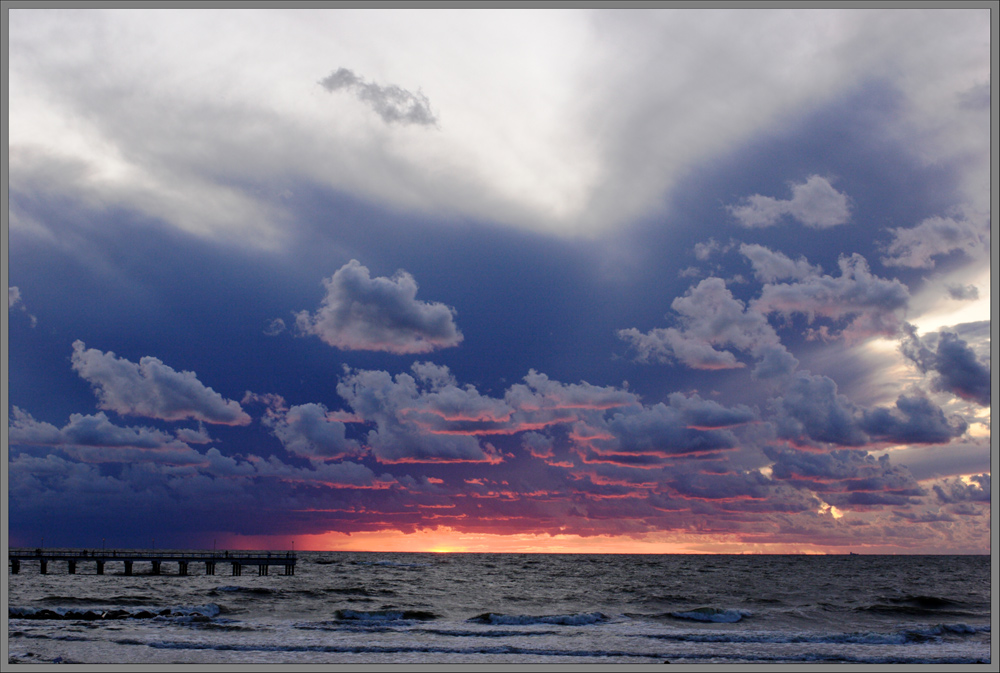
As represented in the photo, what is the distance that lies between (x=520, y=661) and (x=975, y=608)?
5157 cm

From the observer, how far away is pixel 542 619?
47.9 meters

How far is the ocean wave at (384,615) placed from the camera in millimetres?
48031

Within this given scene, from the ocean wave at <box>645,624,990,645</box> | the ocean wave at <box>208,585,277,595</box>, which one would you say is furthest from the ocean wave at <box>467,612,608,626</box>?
the ocean wave at <box>208,585,277,595</box>

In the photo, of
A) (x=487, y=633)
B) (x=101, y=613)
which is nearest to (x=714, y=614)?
(x=487, y=633)

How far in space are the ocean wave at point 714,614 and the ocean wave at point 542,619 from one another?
6201 mm

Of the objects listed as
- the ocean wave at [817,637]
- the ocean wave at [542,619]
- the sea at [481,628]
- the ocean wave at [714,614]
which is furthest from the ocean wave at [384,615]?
the ocean wave at [714,614]

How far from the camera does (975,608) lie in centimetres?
6144

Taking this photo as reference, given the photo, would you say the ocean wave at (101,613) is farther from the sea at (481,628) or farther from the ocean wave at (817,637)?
the ocean wave at (817,637)

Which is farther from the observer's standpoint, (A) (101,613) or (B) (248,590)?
(B) (248,590)

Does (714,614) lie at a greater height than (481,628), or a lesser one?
lesser

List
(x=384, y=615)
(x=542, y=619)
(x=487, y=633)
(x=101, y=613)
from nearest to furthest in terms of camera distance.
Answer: (x=487, y=633), (x=101, y=613), (x=542, y=619), (x=384, y=615)

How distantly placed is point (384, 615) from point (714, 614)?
24542 millimetres

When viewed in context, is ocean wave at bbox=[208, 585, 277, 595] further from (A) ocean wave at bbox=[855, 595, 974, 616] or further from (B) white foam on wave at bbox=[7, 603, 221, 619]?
(A) ocean wave at bbox=[855, 595, 974, 616]

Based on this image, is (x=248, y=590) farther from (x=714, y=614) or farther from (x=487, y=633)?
(x=714, y=614)
